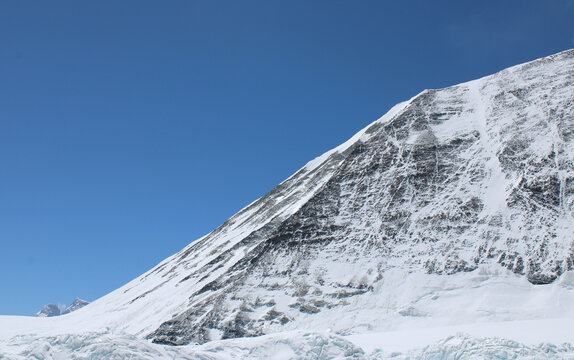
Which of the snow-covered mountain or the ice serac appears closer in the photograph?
the snow-covered mountain

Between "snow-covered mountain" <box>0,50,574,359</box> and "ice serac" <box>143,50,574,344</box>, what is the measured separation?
0.15 m

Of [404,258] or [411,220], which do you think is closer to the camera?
[404,258]

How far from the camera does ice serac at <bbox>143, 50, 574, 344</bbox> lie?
3841 cm

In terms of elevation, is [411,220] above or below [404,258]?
above

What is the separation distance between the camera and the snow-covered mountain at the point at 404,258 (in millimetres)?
32656

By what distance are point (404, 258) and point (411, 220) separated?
4954 mm

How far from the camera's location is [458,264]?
39125 millimetres

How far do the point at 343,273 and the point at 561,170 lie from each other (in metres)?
21.4

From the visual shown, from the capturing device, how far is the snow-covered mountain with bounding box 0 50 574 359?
32656 mm

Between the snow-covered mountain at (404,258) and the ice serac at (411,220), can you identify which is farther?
the ice serac at (411,220)

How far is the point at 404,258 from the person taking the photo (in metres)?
41.2

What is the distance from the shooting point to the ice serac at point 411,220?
38.4 m

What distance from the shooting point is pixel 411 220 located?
45.1 m

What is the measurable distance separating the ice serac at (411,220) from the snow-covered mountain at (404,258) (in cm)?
15
